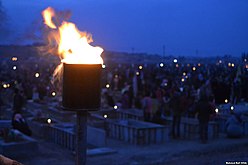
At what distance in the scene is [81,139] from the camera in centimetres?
449

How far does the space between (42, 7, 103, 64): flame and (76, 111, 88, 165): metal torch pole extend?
597mm

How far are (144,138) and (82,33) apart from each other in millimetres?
7933

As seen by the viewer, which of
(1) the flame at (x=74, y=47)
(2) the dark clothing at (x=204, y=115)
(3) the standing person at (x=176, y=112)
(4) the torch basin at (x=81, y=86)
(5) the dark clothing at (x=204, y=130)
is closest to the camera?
(4) the torch basin at (x=81, y=86)

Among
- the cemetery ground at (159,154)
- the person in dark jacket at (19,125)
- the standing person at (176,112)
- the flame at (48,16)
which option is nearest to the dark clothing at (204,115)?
the cemetery ground at (159,154)

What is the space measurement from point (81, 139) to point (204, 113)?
8709 millimetres

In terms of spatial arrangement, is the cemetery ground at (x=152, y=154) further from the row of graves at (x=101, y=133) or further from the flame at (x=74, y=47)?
the flame at (x=74, y=47)

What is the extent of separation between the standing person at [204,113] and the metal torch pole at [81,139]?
8.63 metres

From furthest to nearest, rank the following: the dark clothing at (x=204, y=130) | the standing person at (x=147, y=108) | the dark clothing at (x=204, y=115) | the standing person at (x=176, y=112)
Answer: the standing person at (x=147, y=108) → the standing person at (x=176, y=112) → the dark clothing at (x=204, y=130) → the dark clothing at (x=204, y=115)

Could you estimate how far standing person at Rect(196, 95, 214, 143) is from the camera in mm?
12680

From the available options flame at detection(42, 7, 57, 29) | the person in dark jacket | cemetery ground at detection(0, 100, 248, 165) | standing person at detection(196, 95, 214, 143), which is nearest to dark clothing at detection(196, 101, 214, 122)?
standing person at detection(196, 95, 214, 143)

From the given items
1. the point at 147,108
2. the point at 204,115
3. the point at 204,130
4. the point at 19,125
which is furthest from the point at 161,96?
the point at 19,125

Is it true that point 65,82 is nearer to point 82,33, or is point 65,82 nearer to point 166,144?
point 82,33

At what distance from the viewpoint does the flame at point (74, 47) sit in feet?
15.4

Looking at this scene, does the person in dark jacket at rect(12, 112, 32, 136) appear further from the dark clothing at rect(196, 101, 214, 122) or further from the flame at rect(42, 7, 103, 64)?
the flame at rect(42, 7, 103, 64)
